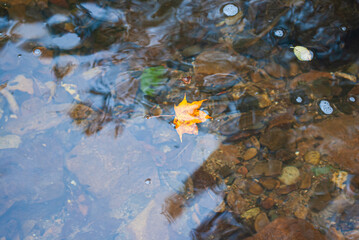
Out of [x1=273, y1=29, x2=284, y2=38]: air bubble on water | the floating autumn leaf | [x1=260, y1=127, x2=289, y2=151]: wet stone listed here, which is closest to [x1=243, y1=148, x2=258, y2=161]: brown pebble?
[x1=260, y1=127, x2=289, y2=151]: wet stone

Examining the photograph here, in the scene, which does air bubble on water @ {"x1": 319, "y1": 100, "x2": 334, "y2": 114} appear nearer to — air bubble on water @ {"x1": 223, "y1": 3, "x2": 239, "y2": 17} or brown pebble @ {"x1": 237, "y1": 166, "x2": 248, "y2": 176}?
brown pebble @ {"x1": 237, "y1": 166, "x2": 248, "y2": 176}

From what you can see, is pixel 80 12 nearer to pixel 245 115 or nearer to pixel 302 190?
pixel 245 115

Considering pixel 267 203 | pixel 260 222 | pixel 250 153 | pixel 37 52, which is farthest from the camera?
pixel 37 52

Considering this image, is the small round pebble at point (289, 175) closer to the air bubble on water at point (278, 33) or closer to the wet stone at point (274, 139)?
the wet stone at point (274, 139)

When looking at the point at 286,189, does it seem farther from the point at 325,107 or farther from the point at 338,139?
the point at 325,107

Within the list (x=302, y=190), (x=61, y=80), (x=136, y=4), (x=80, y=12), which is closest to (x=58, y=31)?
(x=80, y=12)

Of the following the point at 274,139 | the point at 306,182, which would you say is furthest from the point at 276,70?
the point at 306,182

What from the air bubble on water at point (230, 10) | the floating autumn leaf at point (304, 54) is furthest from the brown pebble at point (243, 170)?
the air bubble on water at point (230, 10)
